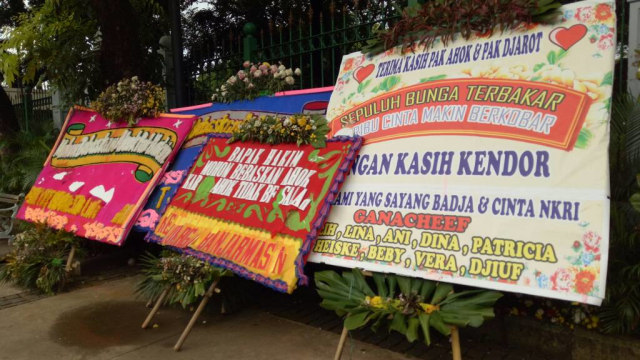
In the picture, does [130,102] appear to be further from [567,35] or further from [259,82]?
[567,35]

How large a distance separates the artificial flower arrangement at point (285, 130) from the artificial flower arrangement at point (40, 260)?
7.76ft

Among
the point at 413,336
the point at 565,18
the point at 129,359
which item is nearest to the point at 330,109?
the point at 565,18

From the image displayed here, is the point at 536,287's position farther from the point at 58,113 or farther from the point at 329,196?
the point at 58,113

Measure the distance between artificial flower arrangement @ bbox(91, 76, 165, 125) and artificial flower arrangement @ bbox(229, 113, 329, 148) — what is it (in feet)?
6.14

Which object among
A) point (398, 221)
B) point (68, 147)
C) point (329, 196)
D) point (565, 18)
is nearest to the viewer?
point (565, 18)

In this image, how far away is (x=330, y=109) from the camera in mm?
4035

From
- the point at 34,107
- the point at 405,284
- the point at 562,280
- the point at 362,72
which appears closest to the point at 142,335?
the point at 405,284

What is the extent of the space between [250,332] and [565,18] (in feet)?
10.3

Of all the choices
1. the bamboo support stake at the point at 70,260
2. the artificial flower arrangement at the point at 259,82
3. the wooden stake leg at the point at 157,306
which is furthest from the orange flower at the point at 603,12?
the bamboo support stake at the point at 70,260

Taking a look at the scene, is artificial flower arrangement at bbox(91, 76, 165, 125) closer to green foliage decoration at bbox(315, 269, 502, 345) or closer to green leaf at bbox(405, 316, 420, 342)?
green foliage decoration at bbox(315, 269, 502, 345)

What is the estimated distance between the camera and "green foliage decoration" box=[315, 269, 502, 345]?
2602mm

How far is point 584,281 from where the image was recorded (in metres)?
2.40

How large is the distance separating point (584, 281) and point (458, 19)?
72.2 inches

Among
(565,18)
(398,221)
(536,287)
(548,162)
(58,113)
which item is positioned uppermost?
(58,113)
